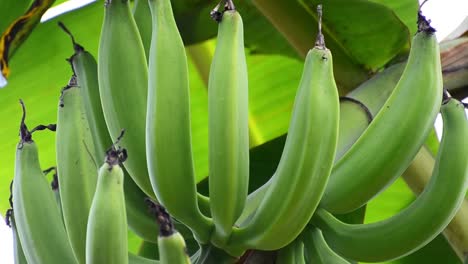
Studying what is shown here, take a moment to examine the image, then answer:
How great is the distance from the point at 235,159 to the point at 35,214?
22 centimetres

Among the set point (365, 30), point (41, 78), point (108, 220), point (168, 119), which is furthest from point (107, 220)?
point (41, 78)

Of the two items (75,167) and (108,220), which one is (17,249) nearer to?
(75,167)

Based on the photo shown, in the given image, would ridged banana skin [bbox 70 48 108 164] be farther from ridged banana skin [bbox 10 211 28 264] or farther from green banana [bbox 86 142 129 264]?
green banana [bbox 86 142 129 264]

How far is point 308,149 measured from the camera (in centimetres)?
82

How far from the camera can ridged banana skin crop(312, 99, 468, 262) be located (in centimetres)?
88

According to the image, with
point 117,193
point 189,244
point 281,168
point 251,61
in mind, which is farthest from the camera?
point 251,61

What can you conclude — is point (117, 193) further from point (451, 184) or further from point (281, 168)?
point (451, 184)

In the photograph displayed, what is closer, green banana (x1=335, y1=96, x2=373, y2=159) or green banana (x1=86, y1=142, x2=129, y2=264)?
green banana (x1=86, y1=142, x2=129, y2=264)

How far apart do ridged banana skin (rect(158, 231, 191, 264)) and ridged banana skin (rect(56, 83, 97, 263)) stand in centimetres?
19

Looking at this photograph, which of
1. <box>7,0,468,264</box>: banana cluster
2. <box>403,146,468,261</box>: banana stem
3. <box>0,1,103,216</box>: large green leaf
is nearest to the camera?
<box>7,0,468,264</box>: banana cluster

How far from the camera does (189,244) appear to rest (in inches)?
47.3

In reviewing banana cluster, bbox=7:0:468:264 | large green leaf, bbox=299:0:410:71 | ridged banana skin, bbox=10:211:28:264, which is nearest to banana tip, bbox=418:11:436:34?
banana cluster, bbox=7:0:468:264

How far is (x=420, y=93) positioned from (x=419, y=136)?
0.04 m

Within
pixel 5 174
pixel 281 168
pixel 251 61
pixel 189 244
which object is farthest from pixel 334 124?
pixel 5 174
